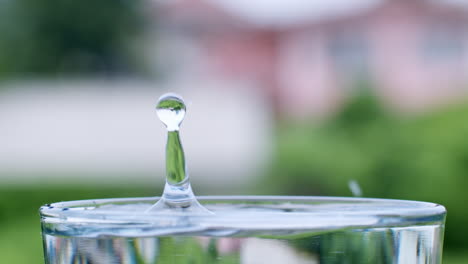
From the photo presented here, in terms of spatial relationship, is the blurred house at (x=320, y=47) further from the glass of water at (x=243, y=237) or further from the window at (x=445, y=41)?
the glass of water at (x=243, y=237)

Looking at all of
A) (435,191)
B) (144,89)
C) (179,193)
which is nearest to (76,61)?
(144,89)

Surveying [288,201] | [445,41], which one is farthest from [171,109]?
[445,41]

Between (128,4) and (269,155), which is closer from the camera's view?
(269,155)

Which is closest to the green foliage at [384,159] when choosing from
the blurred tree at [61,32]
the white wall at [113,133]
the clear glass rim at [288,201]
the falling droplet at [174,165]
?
the white wall at [113,133]

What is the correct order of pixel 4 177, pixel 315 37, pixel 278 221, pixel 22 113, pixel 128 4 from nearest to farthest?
1. pixel 278 221
2. pixel 4 177
3. pixel 22 113
4. pixel 128 4
5. pixel 315 37

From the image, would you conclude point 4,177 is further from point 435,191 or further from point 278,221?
point 278,221

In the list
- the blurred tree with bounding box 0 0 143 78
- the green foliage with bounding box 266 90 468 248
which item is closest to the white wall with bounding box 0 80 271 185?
the green foliage with bounding box 266 90 468 248
